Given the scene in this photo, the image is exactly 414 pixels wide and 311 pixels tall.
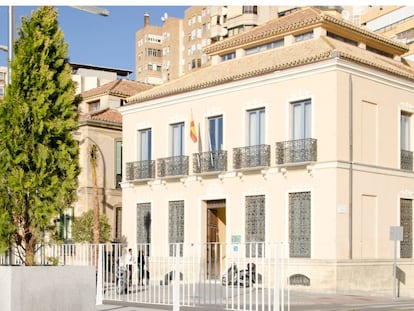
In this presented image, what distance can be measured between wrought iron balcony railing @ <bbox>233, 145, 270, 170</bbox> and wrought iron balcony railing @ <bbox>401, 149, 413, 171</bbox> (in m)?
5.26

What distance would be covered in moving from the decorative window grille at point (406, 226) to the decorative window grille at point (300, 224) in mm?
4212

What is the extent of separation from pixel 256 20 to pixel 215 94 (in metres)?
45.2

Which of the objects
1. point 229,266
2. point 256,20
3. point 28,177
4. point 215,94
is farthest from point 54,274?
point 256,20

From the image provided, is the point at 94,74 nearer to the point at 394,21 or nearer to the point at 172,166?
the point at 394,21

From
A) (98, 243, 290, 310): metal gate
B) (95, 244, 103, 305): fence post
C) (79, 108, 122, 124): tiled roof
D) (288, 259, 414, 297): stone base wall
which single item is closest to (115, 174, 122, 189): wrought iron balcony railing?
(79, 108, 122, 124): tiled roof

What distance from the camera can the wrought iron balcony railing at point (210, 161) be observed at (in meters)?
32.1

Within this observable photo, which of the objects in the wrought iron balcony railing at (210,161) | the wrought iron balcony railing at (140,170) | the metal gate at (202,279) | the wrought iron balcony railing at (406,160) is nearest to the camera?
the metal gate at (202,279)

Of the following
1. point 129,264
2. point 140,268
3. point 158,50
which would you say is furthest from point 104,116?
point 158,50

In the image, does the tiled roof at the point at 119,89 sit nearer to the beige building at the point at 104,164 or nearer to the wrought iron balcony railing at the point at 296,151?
the beige building at the point at 104,164

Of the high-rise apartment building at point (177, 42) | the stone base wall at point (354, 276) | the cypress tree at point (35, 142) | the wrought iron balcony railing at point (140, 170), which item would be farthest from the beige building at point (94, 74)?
the cypress tree at point (35, 142)

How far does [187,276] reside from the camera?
18312 millimetres

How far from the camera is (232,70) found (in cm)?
3412

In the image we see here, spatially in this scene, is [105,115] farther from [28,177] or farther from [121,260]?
[28,177]

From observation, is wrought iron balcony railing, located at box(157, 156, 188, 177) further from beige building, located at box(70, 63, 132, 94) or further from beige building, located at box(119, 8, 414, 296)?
beige building, located at box(70, 63, 132, 94)
